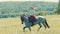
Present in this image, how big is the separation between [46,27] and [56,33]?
4685 millimetres

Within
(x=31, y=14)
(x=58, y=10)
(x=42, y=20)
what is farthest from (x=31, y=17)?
(x=58, y=10)

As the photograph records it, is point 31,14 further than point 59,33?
Yes

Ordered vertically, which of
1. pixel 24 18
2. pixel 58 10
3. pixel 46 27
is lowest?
pixel 58 10

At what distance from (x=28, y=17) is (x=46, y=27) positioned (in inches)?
92.6

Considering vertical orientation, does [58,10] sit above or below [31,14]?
below

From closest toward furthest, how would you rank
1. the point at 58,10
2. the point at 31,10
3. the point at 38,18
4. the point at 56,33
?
the point at 56,33
the point at 31,10
the point at 38,18
the point at 58,10

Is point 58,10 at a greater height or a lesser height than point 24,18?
lesser

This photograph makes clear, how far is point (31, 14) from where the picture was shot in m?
17.9

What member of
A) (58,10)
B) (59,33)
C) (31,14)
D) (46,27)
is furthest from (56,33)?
(58,10)

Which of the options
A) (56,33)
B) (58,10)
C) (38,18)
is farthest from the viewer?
(58,10)

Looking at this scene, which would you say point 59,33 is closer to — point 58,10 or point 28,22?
point 28,22

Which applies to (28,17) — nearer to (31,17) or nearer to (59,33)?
(31,17)

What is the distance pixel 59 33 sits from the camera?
1541 cm

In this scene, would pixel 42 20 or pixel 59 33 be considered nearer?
pixel 59 33
